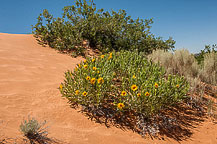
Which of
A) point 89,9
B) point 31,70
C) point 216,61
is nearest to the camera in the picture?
point 31,70

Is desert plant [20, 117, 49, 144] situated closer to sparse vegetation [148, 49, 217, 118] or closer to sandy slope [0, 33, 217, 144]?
sandy slope [0, 33, 217, 144]

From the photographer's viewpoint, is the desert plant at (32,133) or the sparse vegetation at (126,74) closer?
the desert plant at (32,133)

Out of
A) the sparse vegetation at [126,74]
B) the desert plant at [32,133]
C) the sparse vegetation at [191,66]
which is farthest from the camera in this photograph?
the sparse vegetation at [191,66]

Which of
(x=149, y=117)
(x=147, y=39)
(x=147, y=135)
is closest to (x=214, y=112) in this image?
(x=149, y=117)

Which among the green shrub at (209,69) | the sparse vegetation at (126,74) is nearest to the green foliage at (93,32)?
the sparse vegetation at (126,74)

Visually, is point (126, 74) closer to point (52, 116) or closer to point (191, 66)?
point (52, 116)

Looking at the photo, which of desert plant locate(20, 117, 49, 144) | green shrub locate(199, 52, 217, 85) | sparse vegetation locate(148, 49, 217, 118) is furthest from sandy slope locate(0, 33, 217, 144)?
green shrub locate(199, 52, 217, 85)

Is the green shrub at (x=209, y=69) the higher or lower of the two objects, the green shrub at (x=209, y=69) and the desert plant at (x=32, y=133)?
the higher

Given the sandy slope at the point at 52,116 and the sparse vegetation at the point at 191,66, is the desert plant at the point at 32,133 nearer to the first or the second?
the sandy slope at the point at 52,116

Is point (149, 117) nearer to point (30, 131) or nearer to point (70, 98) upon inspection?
point (70, 98)

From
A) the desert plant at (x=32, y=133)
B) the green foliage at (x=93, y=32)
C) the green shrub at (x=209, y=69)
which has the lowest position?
the desert plant at (x=32, y=133)

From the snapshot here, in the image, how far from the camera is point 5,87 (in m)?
3.80

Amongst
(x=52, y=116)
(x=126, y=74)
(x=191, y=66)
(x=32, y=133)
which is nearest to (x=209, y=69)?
(x=191, y=66)

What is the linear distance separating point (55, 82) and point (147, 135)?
2.71 metres
